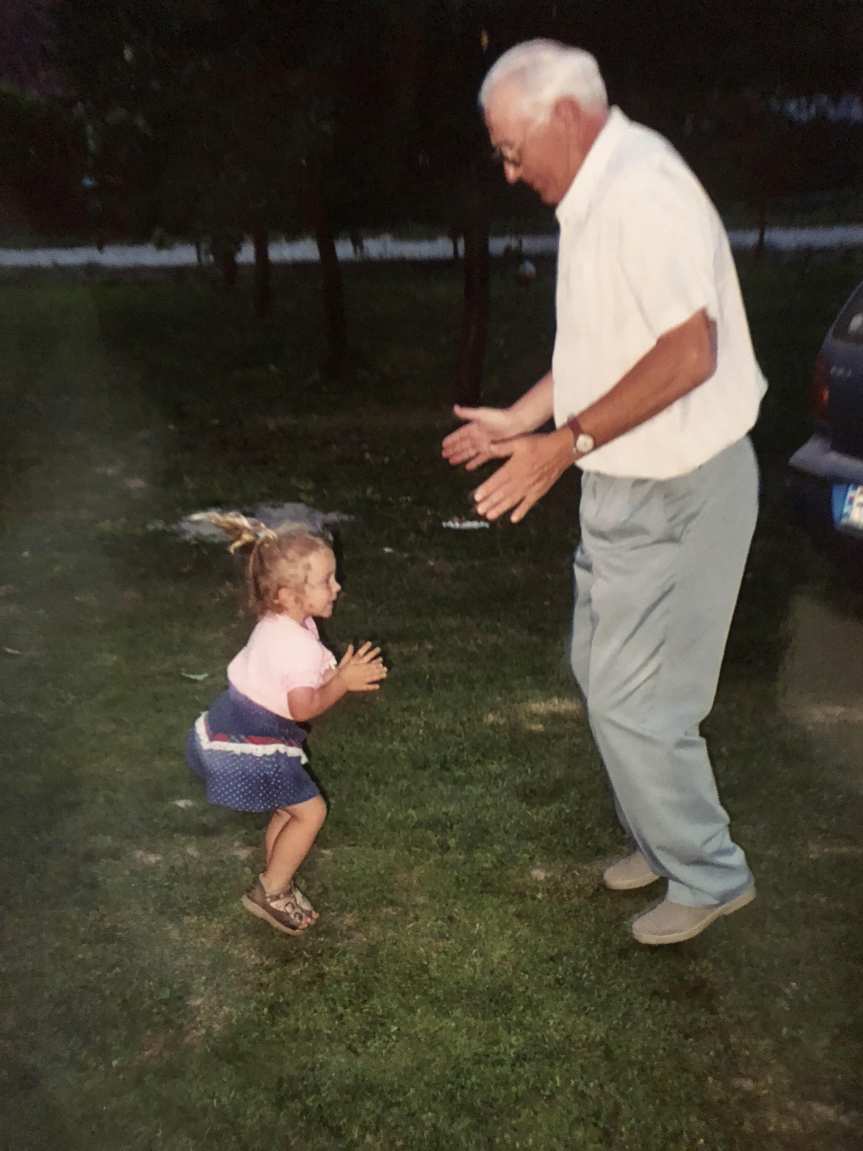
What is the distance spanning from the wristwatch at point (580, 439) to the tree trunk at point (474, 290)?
6621 millimetres

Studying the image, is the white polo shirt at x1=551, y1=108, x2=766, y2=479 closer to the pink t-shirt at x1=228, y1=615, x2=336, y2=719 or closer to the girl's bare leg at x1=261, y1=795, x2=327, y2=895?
the pink t-shirt at x1=228, y1=615, x2=336, y2=719

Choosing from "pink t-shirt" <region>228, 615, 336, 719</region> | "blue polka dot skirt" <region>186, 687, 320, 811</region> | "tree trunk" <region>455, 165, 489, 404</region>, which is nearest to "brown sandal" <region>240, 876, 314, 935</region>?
"blue polka dot skirt" <region>186, 687, 320, 811</region>

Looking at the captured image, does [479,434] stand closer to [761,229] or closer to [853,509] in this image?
[853,509]

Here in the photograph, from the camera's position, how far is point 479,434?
9.62 feet

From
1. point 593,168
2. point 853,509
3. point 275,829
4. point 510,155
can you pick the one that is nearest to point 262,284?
point 853,509

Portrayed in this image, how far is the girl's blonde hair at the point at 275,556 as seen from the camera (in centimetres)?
299

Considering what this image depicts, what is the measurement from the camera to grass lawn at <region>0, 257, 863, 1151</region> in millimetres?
2727

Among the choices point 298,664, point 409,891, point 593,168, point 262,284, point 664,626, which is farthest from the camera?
point 262,284

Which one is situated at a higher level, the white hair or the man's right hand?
the white hair

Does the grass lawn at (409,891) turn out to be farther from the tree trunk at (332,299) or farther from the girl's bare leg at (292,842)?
the tree trunk at (332,299)

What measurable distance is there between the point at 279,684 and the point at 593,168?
1.38 m

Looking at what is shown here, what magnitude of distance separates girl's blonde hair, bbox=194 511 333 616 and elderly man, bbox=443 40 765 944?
0.40 metres

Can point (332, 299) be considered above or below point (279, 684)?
below

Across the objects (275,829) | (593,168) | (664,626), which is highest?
(593,168)
